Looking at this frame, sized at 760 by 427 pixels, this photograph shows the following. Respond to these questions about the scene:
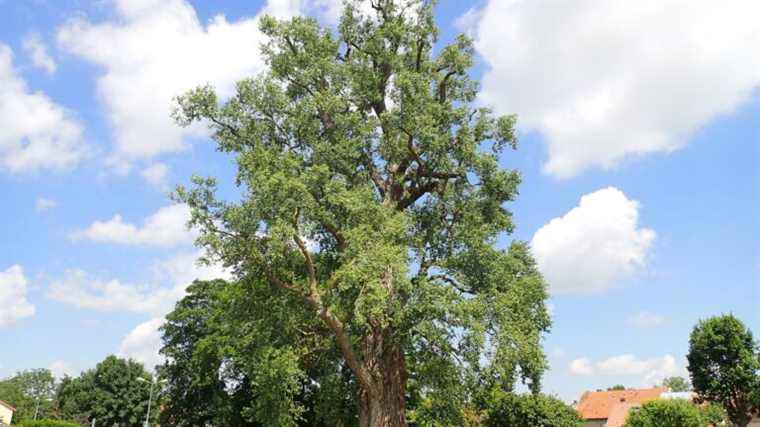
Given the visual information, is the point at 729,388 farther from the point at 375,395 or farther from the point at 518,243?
the point at 375,395

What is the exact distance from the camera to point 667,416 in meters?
43.5

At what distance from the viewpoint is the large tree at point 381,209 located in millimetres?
18328

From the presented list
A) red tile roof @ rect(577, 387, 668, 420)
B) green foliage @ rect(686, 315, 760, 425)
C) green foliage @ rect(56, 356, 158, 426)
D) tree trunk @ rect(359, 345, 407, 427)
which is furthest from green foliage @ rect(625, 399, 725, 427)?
green foliage @ rect(56, 356, 158, 426)

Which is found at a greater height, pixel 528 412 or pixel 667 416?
pixel 528 412

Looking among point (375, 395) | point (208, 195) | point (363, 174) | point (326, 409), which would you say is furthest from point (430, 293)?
point (326, 409)

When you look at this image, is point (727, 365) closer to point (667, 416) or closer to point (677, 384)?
point (667, 416)

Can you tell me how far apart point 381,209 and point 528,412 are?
2944 centimetres

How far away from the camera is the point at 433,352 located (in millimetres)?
19672

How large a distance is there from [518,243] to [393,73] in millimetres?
7642

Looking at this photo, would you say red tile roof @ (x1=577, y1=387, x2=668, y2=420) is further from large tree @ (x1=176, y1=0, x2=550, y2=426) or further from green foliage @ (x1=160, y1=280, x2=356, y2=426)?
large tree @ (x1=176, y1=0, x2=550, y2=426)

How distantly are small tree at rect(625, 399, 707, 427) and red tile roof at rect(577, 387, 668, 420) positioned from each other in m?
28.8

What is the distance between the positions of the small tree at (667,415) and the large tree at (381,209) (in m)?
27.8

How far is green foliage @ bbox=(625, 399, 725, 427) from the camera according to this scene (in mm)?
43000

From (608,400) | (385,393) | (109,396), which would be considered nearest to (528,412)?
(385,393)
